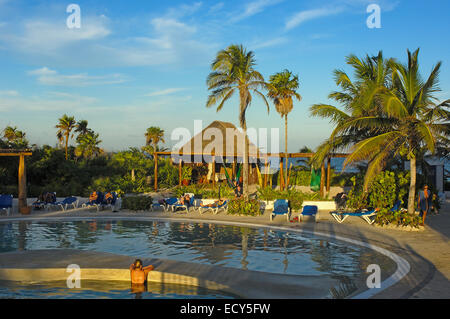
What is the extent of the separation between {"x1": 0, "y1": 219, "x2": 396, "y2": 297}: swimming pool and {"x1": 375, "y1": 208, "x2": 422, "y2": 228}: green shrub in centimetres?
272

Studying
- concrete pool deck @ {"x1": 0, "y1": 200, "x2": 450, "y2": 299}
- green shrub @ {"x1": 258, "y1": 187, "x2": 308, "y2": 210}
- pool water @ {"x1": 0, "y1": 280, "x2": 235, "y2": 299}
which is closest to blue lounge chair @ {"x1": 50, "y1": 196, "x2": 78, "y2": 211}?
concrete pool deck @ {"x1": 0, "y1": 200, "x2": 450, "y2": 299}

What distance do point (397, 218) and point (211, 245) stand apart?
242 inches

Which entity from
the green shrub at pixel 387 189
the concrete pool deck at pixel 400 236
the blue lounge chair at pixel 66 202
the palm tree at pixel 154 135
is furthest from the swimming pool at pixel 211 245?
the palm tree at pixel 154 135

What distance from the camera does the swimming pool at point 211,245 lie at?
8.41m

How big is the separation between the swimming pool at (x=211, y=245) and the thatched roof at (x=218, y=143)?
40.6ft

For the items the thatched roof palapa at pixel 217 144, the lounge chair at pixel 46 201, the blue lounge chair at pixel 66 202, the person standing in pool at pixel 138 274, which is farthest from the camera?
the thatched roof palapa at pixel 217 144

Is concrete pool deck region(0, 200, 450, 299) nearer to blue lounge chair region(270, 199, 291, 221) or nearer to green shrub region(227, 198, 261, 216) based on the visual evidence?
blue lounge chair region(270, 199, 291, 221)

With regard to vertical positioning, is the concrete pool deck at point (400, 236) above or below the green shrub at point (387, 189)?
below

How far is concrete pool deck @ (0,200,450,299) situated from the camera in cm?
656

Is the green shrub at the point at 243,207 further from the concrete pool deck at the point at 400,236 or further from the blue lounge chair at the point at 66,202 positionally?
the blue lounge chair at the point at 66,202

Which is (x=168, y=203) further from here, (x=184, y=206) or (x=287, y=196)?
(x=287, y=196)

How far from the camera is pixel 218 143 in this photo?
28.7m
